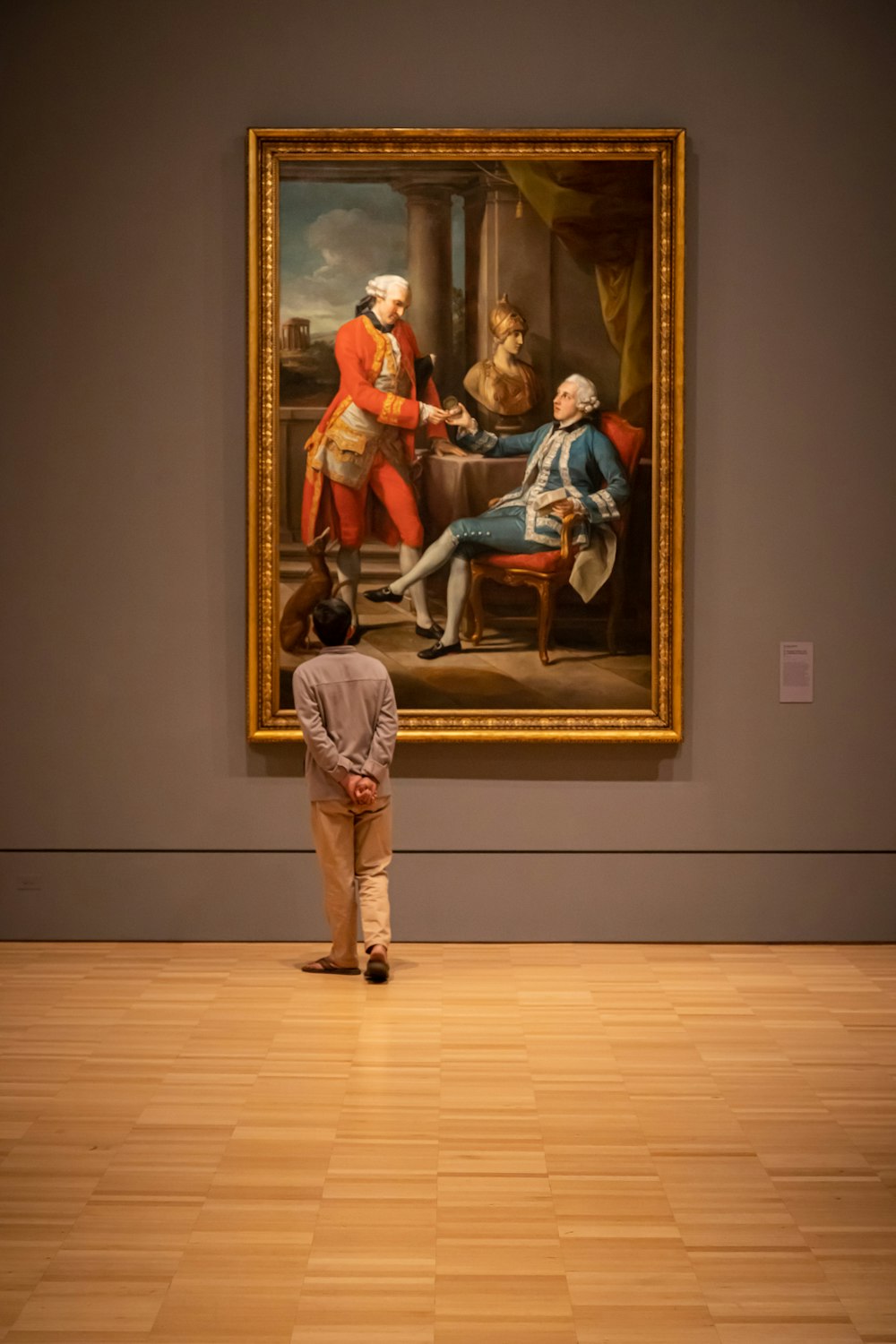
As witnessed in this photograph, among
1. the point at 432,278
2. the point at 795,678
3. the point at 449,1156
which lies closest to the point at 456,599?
the point at 432,278

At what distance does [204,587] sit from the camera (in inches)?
358

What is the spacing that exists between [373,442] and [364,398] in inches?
11.3

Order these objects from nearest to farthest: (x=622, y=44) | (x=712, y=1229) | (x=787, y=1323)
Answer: (x=787, y=1323) → (x=712, y=1229) → (x=622, y=44)

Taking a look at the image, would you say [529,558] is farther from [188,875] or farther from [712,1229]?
[712,1229]

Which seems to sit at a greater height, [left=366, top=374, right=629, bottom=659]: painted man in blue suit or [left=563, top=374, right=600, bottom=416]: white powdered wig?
[left=563, top=374, right=600, bottom=416]: white powdered wig

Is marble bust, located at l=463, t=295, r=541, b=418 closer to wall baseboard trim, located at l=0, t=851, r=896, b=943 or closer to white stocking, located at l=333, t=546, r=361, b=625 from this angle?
white stocking, located at l=333, t=546, r=361, b=625

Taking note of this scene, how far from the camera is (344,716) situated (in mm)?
7984

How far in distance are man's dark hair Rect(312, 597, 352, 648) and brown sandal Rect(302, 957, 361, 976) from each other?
75.3 inches

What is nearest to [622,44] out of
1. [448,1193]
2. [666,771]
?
[666,771]

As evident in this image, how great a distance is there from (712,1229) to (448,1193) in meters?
0.91

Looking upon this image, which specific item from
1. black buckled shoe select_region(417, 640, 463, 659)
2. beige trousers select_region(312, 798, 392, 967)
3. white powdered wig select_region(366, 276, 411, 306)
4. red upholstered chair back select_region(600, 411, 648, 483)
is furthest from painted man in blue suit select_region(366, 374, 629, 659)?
beige trousers select_region(312, 798, 392, 967)

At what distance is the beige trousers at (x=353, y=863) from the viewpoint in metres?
7.97

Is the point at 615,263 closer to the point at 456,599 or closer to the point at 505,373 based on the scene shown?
the point at 505,373

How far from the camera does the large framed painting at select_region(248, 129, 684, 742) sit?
349 inches
